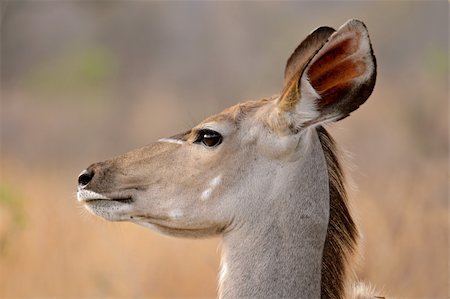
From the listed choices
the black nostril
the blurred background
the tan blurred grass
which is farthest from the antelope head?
the tan blurred grass

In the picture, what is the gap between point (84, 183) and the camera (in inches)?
160

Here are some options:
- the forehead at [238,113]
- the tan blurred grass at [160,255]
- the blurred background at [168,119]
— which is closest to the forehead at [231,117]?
the forehead at [238,113]

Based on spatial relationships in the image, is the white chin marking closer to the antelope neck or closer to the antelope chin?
the antelope chin

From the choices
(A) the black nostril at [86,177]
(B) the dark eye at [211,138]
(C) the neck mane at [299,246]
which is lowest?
(C) the neck mane at [299,246]

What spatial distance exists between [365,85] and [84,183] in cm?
106

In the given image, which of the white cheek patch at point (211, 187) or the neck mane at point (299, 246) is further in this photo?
the white cheek patch at point (211, 187)

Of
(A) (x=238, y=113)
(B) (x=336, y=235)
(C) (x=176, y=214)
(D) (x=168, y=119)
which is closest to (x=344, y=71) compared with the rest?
(A) (x=238, y=113)

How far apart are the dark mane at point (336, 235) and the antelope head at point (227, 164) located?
65 mm

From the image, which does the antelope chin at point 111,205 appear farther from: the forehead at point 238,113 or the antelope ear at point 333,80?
the antelope ear at point 333,80

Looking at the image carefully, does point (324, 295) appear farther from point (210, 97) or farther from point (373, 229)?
point (210, 97)

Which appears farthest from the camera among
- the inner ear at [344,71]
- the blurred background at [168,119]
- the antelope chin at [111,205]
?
the blurred background at [168,119]

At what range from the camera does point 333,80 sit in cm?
379

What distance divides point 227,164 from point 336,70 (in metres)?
0.52

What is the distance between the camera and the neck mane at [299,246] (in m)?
3.88
